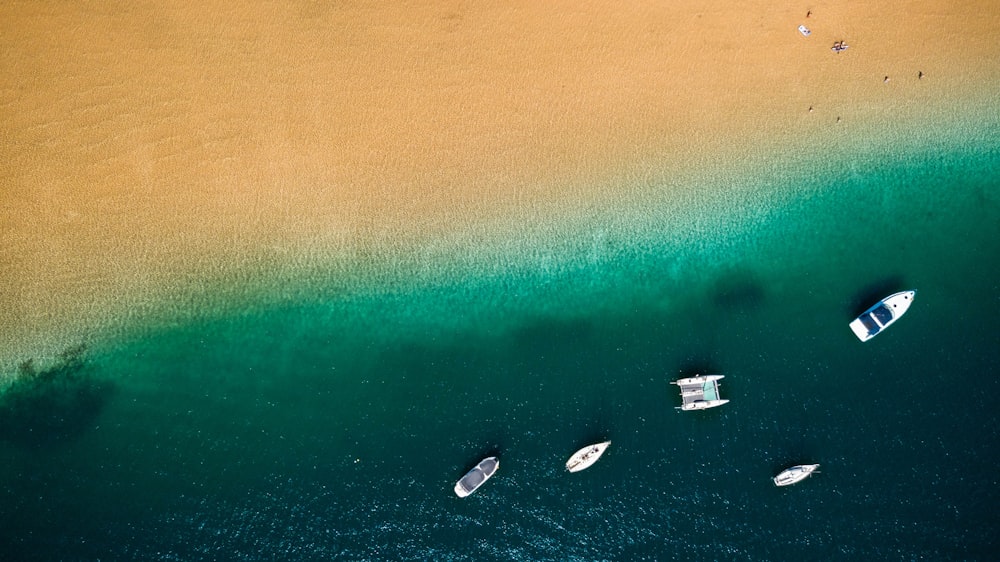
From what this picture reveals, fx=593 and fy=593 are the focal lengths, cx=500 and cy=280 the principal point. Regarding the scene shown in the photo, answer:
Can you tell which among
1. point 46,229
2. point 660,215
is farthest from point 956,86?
point 46,229

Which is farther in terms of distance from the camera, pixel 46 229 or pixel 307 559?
pixel 46 229

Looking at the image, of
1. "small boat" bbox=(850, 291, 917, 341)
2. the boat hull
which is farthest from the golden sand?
the boat hull

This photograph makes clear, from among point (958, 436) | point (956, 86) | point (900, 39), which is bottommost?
point (958, 436)

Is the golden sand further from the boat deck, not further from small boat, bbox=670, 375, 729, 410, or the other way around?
the boat deck

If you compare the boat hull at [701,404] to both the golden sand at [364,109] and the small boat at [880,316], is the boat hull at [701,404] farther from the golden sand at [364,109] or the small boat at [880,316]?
the golden sand at [364,109]

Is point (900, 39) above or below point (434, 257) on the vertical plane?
above

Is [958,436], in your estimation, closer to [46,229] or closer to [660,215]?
[660,215]
